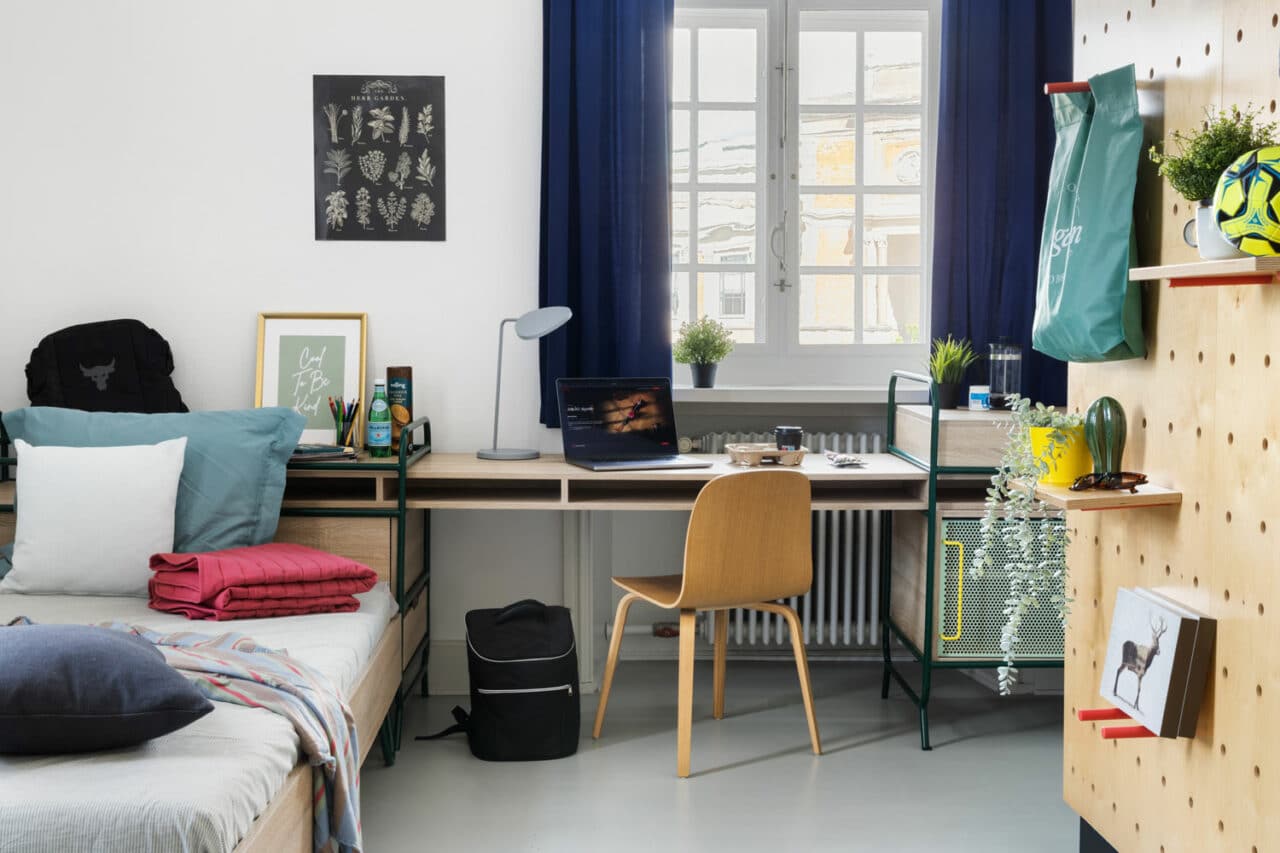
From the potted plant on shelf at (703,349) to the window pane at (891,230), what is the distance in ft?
2.00

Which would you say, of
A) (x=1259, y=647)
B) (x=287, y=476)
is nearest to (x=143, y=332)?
(x=287, y=476)

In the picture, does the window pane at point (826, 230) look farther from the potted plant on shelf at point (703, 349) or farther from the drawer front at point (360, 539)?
the drawer front at point (360, 539)

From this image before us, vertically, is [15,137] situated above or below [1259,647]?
above

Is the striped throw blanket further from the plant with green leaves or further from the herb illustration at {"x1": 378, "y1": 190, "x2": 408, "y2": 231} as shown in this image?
the herb illustration at {"x1": 378, "y1": 190, "x2": 408, "y2": 231}

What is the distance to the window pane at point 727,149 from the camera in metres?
3.82

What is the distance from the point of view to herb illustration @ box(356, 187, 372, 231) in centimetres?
360

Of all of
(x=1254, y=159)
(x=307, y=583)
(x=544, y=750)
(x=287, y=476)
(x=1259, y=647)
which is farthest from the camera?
(x=287, y=476)

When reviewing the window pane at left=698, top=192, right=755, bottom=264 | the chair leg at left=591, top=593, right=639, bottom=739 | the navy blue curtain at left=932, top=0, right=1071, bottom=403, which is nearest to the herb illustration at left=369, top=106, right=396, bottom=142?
the window pane at left=698, top=192, right=755, bottom=264

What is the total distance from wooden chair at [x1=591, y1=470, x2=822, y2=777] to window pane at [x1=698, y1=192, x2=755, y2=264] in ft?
3.69

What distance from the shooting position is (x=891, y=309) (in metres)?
3.90

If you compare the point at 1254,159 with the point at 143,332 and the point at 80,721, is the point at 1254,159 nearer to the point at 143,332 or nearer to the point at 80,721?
the point at 80,721

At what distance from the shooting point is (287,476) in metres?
3.38

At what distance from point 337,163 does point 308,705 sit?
2050 mm

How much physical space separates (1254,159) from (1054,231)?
0.65 metres
